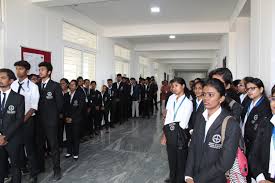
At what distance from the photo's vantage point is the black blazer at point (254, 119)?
7.69ft

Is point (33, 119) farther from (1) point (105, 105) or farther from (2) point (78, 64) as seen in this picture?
(1) point (105, 105)

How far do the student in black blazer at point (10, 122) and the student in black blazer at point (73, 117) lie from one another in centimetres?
162

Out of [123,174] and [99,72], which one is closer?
[123,174]

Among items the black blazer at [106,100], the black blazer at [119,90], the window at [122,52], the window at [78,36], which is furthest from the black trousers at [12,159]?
the window at [122,52]

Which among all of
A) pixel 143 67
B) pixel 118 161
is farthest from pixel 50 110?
pixel 143 67

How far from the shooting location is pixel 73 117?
4.62 meters

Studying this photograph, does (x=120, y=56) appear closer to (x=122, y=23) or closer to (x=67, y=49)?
(x=122, y=23)

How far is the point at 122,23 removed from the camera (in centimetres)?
771

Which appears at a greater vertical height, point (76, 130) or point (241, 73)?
point (241, 73)

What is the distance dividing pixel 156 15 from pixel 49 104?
13.8ft

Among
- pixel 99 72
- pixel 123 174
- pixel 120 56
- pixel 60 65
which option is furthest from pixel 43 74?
pixel 120 56

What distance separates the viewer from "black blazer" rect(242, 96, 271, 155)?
2344 mm

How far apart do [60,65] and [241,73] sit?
4.27 m

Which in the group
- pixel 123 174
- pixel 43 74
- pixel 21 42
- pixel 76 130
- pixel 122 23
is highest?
pixel 122 23
